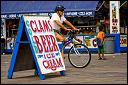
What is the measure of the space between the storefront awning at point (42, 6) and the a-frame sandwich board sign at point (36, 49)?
572 inches

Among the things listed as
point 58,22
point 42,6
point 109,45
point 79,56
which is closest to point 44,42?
point 58,22

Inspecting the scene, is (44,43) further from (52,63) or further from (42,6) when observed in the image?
(42,6)

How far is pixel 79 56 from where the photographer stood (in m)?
11.3

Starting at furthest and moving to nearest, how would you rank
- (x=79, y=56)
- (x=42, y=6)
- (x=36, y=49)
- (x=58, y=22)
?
(x=42, y=6) → (x=79, y=56) → (x=58, y=22) → (x=36, y=49)

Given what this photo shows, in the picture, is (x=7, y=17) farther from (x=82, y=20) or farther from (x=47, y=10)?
(x=82, y=20)

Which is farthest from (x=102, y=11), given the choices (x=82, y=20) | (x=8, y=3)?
(x=8, y=3)

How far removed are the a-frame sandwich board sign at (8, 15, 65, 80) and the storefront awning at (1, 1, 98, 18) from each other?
14.5 m

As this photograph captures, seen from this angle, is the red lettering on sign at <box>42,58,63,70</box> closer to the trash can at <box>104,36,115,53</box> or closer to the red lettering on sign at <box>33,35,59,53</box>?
the red lettering on sign at <box>33,35,59,53</box>

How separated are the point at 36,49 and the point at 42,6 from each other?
1677 centimetres

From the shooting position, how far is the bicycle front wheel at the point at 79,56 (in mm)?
11185

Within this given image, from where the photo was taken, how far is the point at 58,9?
10773 mm

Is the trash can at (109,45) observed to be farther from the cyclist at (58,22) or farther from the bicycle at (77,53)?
the cyclist at (58,22)

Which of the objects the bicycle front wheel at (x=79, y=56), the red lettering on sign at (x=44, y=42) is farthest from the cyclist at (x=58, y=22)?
the red lettering on sign at (x=44, y=42)

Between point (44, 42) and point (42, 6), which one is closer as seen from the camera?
point (44, 42)
